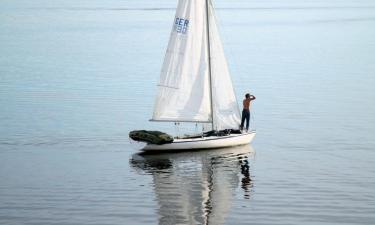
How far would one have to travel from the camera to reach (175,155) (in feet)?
169

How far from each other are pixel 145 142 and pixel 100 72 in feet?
149

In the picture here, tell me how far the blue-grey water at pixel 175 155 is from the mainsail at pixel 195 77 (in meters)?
3.03

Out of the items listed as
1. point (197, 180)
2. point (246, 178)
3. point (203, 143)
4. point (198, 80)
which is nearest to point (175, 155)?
point (203, 143)

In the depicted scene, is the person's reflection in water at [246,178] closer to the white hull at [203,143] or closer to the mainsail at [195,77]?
the white hull at [203,143]

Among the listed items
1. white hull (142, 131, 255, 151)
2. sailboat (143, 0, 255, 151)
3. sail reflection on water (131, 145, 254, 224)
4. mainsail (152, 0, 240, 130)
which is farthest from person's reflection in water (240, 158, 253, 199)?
mainsail (152, 0, 240, 130)

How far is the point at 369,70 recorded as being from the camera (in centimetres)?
9494

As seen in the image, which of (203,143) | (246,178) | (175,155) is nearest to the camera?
(246,178)

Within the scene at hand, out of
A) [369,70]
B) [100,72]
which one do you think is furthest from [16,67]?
[369,70]

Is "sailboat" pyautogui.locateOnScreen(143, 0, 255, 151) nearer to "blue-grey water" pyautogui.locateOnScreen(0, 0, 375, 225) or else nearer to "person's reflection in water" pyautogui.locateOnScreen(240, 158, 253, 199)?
"blue-grey water" pyautogui.locateOnScreen(0, 0, 375, 225)

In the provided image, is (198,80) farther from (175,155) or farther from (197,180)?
(197,180)

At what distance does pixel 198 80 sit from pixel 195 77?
0.29m

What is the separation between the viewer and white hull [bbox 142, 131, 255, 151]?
51625 mm

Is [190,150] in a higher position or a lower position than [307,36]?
lower

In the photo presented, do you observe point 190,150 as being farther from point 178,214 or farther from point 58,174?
point 178,214
